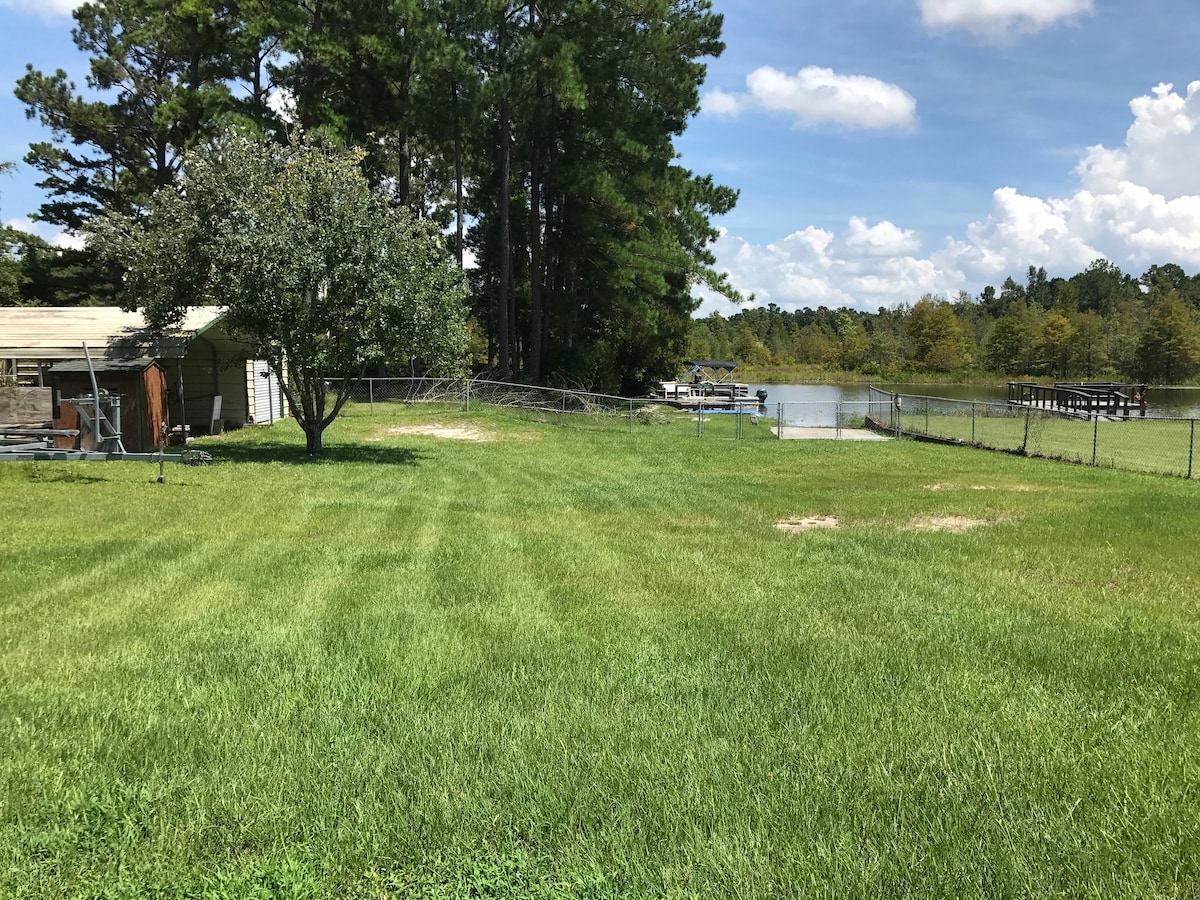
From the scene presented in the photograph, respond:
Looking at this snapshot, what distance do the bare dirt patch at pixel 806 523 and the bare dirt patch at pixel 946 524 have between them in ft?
3.29

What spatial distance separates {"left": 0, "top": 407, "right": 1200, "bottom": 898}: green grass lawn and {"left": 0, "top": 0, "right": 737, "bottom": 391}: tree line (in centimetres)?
2416

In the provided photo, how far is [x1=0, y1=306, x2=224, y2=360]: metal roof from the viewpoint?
17125 mm

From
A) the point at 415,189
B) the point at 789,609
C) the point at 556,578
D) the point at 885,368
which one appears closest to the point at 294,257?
the point at 556,578

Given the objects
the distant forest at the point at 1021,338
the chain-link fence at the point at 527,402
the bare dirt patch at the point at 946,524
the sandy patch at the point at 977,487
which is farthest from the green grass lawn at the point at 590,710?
the distant forest at the point at 1021,338

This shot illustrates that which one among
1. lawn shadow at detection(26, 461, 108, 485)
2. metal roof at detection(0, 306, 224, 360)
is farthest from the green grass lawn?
metal roof at detection(0, 306, 224, 360)

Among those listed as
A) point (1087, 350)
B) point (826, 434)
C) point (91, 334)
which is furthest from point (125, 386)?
point (1087, 350)

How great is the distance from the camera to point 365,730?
4.09 metres

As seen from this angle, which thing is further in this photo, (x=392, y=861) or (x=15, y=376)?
(x=15, y=376)

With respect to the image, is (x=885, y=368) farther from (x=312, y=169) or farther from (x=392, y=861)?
(x=392, y=861)

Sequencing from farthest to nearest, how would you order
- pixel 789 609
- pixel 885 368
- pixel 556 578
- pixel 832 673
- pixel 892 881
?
pixel 885 368 → pixel 556 578 → pixel 789 609 → pixel 832 673 → pixel 892 881

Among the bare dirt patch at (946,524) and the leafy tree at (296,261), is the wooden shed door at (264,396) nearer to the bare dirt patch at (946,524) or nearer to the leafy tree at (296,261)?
the leafy tree at (296,261)

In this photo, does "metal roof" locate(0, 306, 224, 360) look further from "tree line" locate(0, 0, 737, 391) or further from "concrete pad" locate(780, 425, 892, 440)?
"concrete pad" locate(780, 425, 892, 440)

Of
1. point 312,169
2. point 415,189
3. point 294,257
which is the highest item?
point 415,189

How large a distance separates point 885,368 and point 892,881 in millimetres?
106211
